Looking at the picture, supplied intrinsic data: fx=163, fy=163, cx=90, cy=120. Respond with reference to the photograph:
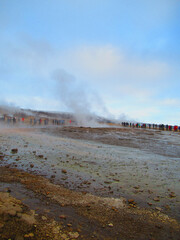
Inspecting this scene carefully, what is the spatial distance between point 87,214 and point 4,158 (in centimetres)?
589

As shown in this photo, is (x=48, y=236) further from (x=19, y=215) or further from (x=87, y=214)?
(x=87, y=214)

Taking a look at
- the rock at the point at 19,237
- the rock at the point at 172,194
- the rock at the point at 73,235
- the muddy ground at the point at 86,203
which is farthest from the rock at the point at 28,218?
the rock at the point at 172,194

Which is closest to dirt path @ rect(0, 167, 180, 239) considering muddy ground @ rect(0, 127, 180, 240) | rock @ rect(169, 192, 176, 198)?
muddy ground @ rect(0, 127, 180, 240)

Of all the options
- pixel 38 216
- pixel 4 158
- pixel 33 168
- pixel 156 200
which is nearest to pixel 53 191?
pixel 38 216

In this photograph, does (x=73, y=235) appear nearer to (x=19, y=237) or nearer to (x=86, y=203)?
(x=19, y=237)

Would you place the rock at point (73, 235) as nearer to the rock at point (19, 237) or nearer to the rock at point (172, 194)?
the rock at point (19, 237)

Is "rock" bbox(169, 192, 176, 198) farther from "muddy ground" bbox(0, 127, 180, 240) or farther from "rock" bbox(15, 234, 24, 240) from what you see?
"rock" bbox(15, 234, 24, 240)

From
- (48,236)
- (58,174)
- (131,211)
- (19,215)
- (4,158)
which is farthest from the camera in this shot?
(4,158)

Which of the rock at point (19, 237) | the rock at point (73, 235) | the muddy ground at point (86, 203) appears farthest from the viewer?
the muddy ground at point (86, 203)

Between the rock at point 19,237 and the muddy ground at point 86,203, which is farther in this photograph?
the muddy ground at point 86,203

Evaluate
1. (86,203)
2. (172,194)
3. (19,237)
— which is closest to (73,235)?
(19,237)

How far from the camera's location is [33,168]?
6.64m

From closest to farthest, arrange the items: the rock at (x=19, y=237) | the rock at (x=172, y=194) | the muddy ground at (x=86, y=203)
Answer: the rock at (x=19, y=237) → the muddy ground at (x=86, y=203) → the rock at (x=172, y=194)

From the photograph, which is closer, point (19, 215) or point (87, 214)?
point (19, 215)
